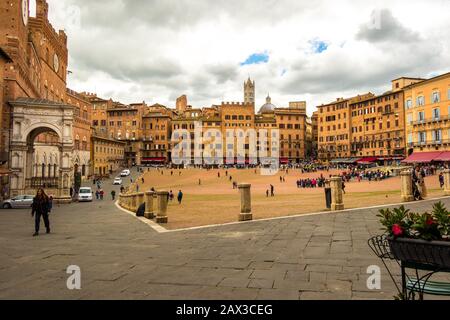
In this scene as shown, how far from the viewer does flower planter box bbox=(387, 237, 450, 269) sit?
3116 mm

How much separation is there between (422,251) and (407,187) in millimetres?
14249

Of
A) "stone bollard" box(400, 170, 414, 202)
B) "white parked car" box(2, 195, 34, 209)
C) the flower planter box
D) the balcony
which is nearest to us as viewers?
the flower planter box

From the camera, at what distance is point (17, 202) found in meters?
25.2

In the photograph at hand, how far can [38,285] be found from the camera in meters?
5.33

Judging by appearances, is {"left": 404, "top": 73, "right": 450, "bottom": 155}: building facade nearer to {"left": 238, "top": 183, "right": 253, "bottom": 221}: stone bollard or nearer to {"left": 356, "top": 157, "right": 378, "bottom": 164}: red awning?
{"left": 356, "top": 157, "right": 378, "bottom": 164}: red awning

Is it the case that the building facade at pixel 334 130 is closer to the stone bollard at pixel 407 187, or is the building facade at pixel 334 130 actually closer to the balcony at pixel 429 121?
the balcony at pixel 429 121

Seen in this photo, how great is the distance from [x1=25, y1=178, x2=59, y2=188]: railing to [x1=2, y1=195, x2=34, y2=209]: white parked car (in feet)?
11.2

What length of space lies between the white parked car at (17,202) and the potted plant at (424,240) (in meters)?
26.8

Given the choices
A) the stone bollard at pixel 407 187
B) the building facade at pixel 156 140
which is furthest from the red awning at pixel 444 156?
the building facade at pixel 156 140

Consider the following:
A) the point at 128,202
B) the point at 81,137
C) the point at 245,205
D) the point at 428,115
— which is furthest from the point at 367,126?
the point at 245,205

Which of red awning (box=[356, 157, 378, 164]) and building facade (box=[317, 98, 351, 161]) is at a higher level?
building facade (box=[317, 98, 351, 161])

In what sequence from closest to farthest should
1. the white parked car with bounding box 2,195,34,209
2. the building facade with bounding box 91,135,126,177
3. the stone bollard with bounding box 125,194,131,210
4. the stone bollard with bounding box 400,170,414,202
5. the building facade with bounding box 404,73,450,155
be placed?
the stone bollard with bounding box 400,170,414,202 → the stone bollard with bounding box 125,194,131,210 → the white parked car with bounding box 2,195,34,209 → the building facade with bounding box 404,73,450,155 → the building facade with bounding box 91,135,126,177

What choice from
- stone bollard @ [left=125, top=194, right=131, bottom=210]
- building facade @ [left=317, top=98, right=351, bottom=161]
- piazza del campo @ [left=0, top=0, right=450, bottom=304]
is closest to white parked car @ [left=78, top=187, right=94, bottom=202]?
piazza del campo @ [left=0, top=0, right=450, bottom=304]

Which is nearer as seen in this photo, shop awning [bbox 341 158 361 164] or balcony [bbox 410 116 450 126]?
balcony [bbox 410 116 450 126]
